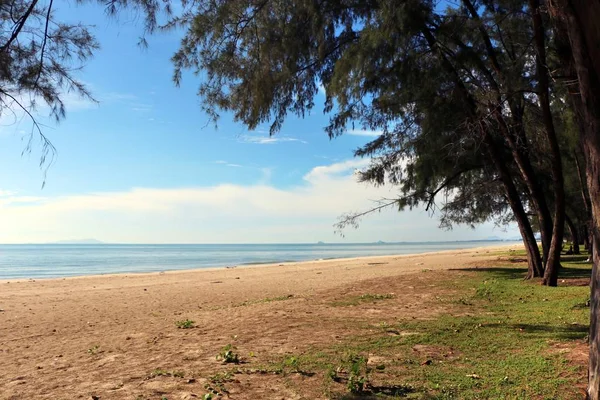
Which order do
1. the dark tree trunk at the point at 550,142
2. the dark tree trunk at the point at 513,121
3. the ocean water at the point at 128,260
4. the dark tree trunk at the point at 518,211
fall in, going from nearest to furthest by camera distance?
the dark tree trunk at the point at 550,142
the dark tree trunk at the point at 513,121
the dark tree trunk at the point at 518,211
the ocean water at the point at 128,260

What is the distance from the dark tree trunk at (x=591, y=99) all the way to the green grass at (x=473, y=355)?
674 millimetres

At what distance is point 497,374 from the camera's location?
4445 mm

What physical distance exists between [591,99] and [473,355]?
9.95 ft

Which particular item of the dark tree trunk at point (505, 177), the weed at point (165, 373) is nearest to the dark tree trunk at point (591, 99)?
the weed at point (165, 373)

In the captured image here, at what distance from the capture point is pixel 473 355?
5219 millimetres

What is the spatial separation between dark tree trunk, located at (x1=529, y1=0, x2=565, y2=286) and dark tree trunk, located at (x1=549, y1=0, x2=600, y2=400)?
4643mm

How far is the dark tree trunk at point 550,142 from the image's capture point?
8141mm

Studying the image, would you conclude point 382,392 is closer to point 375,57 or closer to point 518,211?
point 375,57

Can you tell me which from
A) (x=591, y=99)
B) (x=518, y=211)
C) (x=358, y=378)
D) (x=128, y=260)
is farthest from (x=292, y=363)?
(x=128, y=260)

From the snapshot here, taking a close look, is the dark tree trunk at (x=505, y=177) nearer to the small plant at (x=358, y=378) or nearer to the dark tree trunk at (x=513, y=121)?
the dark tree trunk at (x=513, y=121)

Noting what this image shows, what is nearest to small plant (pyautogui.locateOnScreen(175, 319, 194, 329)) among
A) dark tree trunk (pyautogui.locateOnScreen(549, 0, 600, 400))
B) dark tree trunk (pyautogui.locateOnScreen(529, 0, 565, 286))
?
dark tree trunk (pyautogui.locateOnScreen(549, 0, 600, 400))

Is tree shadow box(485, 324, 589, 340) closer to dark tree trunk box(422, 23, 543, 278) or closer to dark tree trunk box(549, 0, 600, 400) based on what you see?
dark tree trunk box(549, 0, 600, 400)

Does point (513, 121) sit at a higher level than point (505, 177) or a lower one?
higher

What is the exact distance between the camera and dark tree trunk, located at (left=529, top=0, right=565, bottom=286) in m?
8.14
